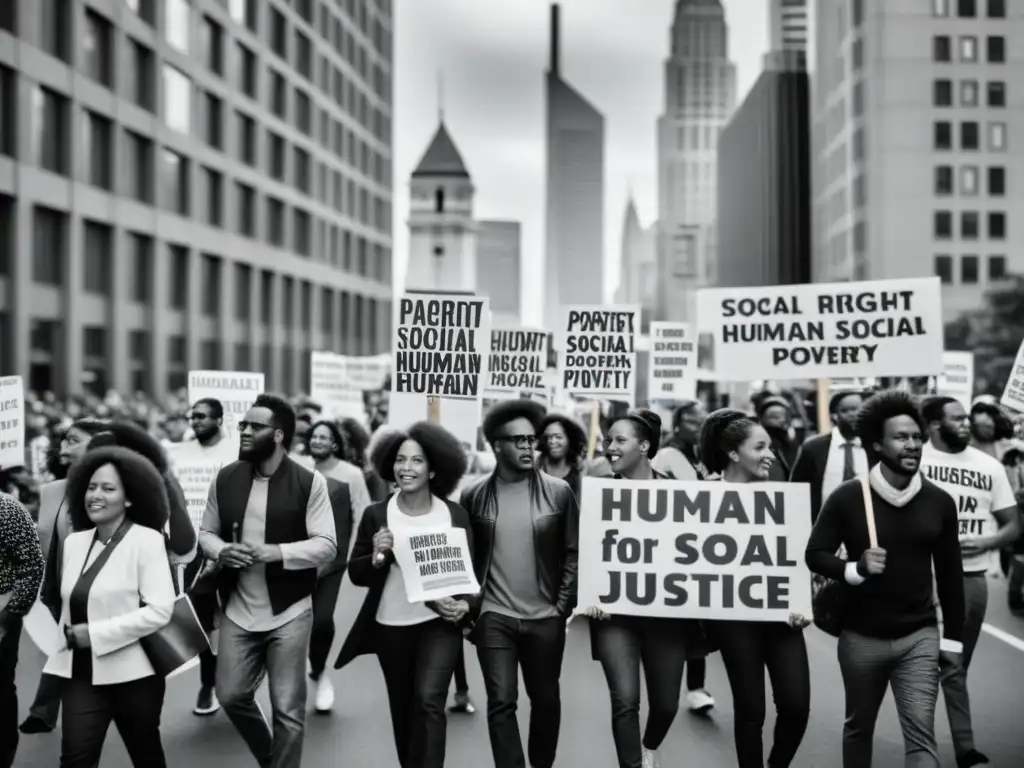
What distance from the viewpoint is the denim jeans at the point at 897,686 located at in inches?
215

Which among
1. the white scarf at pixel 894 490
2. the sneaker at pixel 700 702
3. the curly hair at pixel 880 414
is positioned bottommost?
the sneaker at pixel 700 702

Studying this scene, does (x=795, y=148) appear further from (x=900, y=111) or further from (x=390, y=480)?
(x=390, y=480)

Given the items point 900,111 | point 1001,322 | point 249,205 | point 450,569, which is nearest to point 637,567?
point 450,569

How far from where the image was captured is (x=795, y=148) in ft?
335

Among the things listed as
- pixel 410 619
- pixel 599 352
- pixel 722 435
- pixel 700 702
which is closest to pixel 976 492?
pixel 722 435

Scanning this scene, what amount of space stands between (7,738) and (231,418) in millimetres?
5990

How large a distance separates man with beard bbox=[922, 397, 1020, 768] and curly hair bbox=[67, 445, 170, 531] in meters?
3.98

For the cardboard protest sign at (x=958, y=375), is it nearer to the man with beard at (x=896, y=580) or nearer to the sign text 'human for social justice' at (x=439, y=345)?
the sign text 'human for social justice' at (x=439, y=345)

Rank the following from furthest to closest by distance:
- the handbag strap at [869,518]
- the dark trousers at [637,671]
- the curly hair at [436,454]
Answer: the curly hair at [436,454] → the dark trousers at [637,671] → the handbag strap at [869,518]

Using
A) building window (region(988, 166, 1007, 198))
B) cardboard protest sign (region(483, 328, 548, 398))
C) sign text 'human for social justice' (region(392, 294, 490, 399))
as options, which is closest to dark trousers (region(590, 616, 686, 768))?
sign text 'human for social justice' (region(392, 294, 490, 399))

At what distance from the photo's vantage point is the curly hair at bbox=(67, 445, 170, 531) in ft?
17.9

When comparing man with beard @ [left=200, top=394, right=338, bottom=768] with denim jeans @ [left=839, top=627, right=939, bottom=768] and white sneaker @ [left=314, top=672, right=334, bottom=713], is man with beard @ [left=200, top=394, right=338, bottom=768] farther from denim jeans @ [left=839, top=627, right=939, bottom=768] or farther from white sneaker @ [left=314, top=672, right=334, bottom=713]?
denim jeans @ [left=839, top=627, right=939, bottom=768]

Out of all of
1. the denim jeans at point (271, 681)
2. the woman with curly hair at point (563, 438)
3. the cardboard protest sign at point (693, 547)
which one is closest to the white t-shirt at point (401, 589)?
the denim jeans at point (271, 681)

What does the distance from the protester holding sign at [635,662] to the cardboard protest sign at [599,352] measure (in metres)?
6.47
